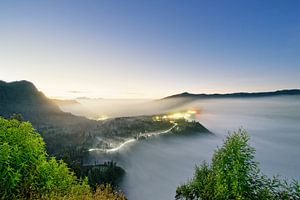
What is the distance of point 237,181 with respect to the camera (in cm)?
3578

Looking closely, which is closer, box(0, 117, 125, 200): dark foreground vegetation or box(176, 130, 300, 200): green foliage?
box(0, 117, 125, 200): dark foreground vegetation

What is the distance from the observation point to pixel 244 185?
36.8 meters

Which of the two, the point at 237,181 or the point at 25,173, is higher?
the point at 25,173

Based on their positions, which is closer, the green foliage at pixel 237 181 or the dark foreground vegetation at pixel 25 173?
the dark foreground vegetation at pixel 25 173

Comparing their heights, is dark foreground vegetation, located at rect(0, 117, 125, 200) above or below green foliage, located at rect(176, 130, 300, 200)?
above

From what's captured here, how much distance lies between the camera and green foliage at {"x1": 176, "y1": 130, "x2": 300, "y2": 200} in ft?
117

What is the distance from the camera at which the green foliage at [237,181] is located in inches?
1409

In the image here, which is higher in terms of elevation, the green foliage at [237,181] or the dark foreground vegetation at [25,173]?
the dark foreground vegetation at [25,173]

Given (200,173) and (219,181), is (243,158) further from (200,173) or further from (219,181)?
(200,173)

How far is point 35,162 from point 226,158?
90.8 feet

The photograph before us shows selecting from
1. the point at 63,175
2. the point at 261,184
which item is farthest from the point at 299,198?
the point at 63,175

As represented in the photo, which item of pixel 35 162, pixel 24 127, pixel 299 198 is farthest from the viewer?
pixel 299 198

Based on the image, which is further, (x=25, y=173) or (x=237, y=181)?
(x=237, y=181)

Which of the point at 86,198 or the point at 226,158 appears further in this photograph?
the point at 226,158
